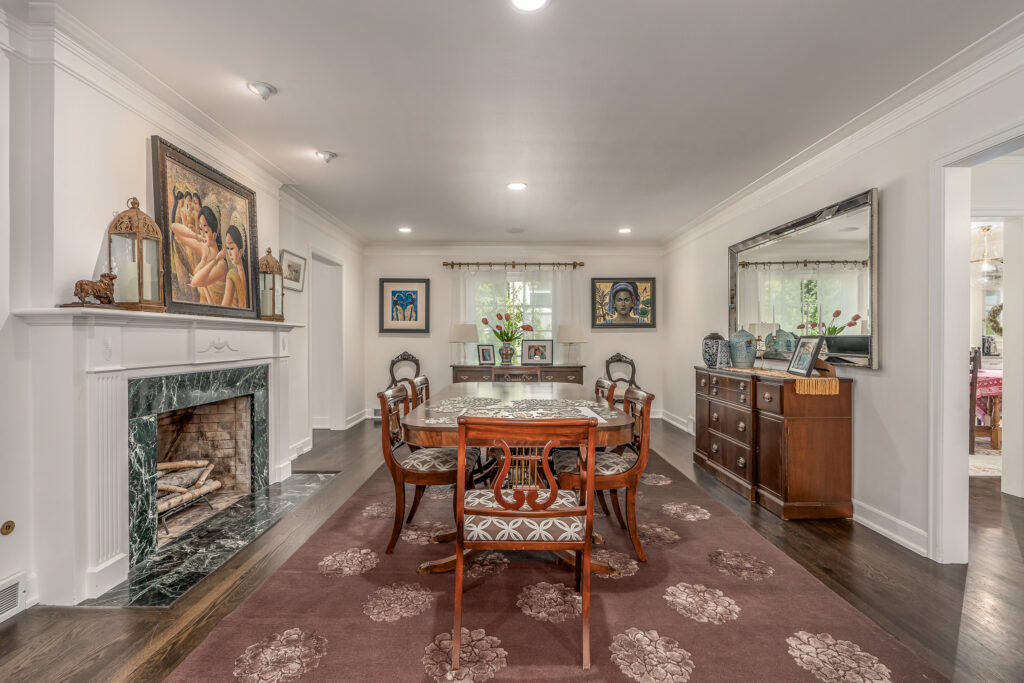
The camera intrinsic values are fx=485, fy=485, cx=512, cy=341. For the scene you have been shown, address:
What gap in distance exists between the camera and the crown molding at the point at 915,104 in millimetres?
2146

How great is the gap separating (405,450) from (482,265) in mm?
2905

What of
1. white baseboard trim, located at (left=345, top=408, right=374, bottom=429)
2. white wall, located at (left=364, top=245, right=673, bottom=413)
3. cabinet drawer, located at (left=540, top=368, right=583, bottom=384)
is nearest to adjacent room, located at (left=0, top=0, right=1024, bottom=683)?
white baseboard trim, located at (left=345, top=408, right=374, bottom=429)

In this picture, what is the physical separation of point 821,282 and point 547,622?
2.97 m

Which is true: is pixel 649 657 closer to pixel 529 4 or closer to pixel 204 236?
pixel 529 4

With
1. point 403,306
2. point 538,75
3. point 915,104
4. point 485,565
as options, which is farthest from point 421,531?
point 403,306

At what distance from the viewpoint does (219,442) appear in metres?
3.55

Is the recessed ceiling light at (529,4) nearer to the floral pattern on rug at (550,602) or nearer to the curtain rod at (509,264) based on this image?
the floral pattern on rug at (550,602)

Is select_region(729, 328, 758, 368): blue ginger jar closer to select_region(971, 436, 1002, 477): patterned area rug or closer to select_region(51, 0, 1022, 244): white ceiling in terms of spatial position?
select_region(51, 0, 1022, 244): white ceiling

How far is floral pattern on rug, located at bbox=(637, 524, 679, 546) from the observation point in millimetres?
2754

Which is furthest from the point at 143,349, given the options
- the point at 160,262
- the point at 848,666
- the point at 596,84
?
the point at 848,666

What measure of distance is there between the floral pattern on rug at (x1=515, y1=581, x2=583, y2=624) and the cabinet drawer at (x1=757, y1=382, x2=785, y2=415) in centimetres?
195

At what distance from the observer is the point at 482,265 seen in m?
6.79

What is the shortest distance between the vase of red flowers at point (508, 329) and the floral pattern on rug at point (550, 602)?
420cm

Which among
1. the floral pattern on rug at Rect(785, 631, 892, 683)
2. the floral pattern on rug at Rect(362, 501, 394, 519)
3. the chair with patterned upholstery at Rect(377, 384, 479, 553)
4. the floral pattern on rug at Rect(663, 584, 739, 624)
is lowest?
the floral pattern on rug at Rect(362, 501, 394, 519)
